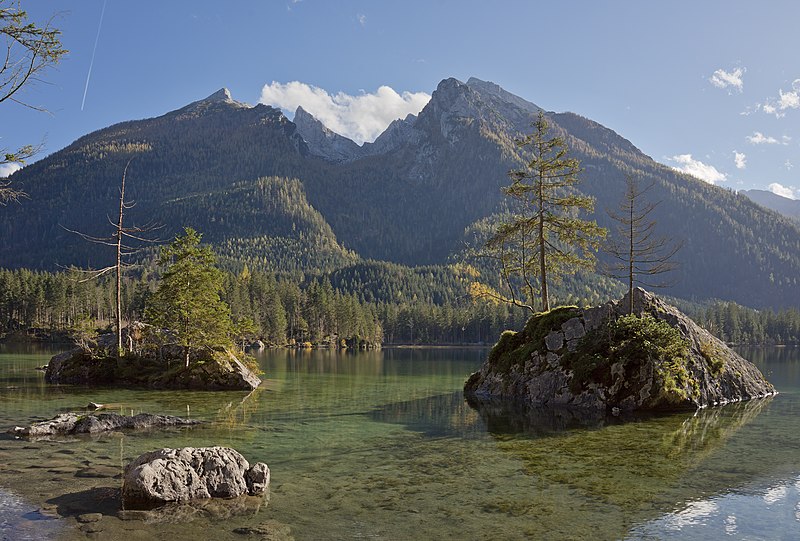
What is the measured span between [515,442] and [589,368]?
12.7 metres

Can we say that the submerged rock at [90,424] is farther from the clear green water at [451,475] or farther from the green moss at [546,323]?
the green moss at [546,323]

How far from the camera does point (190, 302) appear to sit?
1666 inches

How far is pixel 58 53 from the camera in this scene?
15.5 m

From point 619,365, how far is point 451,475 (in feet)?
61.2

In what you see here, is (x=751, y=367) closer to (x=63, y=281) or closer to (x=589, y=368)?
(x=589, y=368)

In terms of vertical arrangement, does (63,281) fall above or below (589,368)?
above

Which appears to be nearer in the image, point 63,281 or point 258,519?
point 258,519

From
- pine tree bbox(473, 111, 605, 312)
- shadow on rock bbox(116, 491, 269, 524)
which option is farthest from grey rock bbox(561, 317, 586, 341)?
shadow on rock bbox(116, 491, 269, 524)

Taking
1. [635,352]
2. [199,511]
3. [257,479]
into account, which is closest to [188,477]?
[199,511]

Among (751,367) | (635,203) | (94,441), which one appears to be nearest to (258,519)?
(94,441)

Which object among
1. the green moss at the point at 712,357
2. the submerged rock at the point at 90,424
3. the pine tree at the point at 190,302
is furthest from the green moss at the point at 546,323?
the pine tree at the point at 190,302

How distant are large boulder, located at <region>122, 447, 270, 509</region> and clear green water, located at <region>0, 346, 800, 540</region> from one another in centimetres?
54

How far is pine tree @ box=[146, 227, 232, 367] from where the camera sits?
4234cm

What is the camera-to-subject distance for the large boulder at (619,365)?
30.3 metres
